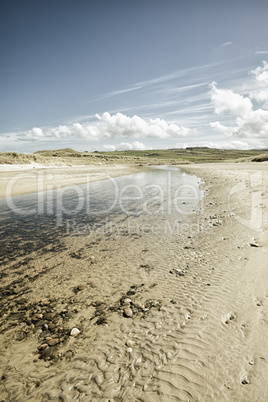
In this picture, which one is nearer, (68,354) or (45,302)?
(68,354)

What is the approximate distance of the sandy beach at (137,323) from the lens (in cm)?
328

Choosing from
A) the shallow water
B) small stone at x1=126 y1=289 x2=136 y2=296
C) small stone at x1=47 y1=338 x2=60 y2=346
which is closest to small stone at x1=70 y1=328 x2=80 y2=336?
the shallow water

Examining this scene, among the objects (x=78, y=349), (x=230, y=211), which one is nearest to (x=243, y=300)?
(x=78, y=349)

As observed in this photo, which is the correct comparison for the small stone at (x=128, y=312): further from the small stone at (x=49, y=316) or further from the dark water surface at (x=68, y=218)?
the dark water surface at (x=68, y=218)

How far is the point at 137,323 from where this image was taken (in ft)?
15.1

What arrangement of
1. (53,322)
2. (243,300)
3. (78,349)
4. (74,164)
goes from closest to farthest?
1. (78,349)
2. (53,322)
3. (243,300)
4. (74,164)

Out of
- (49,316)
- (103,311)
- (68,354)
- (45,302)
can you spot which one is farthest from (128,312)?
(45,302)

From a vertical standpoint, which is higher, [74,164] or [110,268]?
Answer: [74,164]

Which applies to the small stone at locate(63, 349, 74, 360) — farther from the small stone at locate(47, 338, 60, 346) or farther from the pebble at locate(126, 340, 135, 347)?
the pebble at locate(126, 340, 135, 347)

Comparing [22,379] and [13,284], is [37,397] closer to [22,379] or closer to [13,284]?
[22,379]

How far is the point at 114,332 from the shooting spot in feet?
14.3

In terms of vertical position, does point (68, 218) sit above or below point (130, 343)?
above

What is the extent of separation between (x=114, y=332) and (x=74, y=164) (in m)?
67.6

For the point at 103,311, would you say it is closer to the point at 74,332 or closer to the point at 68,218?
the point at 74,332
